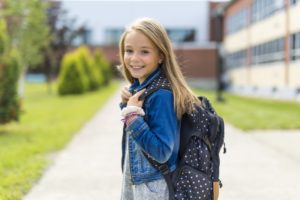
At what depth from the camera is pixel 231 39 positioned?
44.7 meters

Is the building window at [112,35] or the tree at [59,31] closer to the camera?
the tree at [59,31]

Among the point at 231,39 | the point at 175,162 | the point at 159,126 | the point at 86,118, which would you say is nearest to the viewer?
the point at 159,126

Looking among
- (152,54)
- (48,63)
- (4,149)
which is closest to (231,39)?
(48,63)

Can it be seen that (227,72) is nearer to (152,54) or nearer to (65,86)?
(65,86)

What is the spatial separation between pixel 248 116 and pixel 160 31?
42.5ft

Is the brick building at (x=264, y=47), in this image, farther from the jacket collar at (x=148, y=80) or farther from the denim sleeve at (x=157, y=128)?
the denim sleeve at (x=157, y=128)

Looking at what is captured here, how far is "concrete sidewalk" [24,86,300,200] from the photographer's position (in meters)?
5.57

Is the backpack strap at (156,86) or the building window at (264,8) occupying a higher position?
the building window at (264,8)

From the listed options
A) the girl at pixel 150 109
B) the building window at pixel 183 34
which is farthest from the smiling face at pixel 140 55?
the building window at pixel 183 34

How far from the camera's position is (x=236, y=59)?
43094 mm

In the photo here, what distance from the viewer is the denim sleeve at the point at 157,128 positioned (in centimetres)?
245

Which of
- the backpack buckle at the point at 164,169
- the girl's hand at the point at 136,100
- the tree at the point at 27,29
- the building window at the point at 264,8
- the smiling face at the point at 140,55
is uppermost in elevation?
the building window at the point at 264,8

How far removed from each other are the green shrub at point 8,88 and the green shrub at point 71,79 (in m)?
18.3

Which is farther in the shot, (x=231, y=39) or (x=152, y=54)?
(x=231, y=39)
